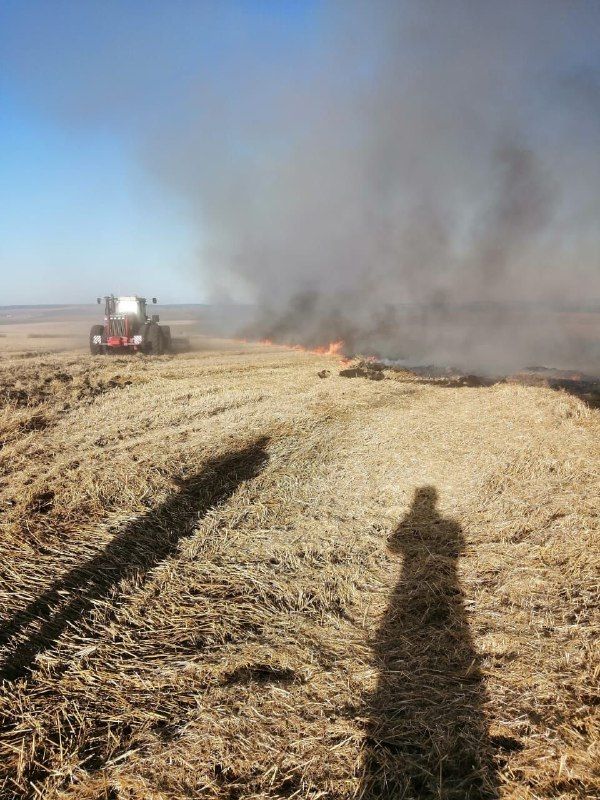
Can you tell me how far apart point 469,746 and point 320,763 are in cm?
88

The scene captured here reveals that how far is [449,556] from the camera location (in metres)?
4.84

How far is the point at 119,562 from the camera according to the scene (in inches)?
179

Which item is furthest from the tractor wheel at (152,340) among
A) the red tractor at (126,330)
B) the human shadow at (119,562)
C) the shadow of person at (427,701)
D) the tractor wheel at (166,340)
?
the shadow of person at (427,701)

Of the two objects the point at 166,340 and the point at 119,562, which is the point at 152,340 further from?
the point at 119,562

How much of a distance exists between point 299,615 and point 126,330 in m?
23.2

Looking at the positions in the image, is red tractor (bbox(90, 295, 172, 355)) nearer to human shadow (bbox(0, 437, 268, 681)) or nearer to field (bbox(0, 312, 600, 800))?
field (bbox(0, 312, 600, 800))

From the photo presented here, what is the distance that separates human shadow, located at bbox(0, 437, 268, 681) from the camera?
11.5ft

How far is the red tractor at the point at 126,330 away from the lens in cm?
2425

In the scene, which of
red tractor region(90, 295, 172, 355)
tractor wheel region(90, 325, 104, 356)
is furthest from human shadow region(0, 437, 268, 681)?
tractor wheel region(90, 325, 104, 356)

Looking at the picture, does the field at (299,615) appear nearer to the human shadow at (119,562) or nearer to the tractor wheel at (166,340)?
the human shadow at (119,562)

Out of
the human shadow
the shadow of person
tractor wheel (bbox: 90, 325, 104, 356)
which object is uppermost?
tractor wheel (bbox: 90, 325, 104, 356)

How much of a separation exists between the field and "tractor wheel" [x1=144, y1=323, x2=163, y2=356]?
17239 mm

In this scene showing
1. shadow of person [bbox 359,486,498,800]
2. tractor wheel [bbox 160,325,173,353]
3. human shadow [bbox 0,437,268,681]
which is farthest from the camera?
tractor wheel [bbox 160,325,173,353]

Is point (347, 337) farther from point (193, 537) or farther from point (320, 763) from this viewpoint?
point (320, 763)
